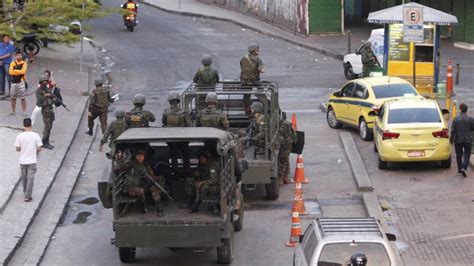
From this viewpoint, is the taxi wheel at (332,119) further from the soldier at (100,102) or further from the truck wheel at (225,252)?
Result: the truck wheel at (225,252)

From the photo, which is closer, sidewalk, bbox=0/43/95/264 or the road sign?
sidewalk, bbox=0/43/95/264

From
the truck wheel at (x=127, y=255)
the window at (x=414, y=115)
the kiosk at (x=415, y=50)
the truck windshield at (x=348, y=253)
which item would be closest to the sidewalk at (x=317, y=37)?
the kiosk at (x=415, y=50)

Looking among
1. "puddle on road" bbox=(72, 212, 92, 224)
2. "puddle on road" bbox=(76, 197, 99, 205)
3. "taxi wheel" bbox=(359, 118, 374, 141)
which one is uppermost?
"taxi wheel" bbox=(359, 118, 374, 141)

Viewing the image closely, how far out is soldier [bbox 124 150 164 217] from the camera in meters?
16.1

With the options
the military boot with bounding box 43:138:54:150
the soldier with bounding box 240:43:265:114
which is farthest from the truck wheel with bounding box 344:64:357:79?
the military boot with bounding box 43:138:54:150

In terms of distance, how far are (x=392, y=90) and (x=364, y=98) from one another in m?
0.77

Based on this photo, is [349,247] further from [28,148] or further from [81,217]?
[28,148]

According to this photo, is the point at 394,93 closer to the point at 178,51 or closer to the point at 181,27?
the point at 178,51

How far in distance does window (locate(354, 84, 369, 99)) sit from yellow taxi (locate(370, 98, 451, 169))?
11.4ft

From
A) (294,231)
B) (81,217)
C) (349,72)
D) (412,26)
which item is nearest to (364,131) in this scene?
(412,26)

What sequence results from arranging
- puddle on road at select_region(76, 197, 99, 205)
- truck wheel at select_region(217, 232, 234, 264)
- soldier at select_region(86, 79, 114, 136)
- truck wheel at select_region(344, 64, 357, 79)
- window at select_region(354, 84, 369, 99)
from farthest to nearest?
truck wheel at select_region(344, 64, 357, 79) < window at select_region(354, 84, 369, 99) < soldier at select_region(86, 79, 114, 136) < puddle on road at select_region(76, 197, 99, 205) < truck wheel at select_region(217, 232, 234, 264)

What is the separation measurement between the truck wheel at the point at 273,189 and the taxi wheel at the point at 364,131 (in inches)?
243

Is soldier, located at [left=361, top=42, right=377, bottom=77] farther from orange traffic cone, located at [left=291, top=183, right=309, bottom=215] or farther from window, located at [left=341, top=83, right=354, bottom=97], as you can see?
orange traffic cone, located at [left=291, top=183, right=309, bottom=215]

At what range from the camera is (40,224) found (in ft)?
62.8
